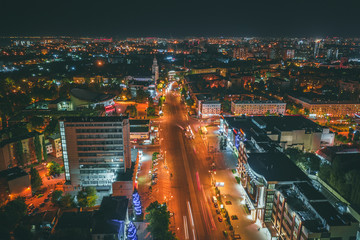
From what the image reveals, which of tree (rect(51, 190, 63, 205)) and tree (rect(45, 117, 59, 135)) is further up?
tree (rect(45, 117, 59, 135))

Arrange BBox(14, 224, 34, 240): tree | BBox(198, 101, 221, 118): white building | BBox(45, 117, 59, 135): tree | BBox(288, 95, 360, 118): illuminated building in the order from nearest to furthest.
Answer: BBox(14, 224, 34, 240): tree
BBox(45, 117, 59, 135): tree
BBox(198, 101, 221, 118): white building
BBox(288, 95, 360, 118): illuminated building

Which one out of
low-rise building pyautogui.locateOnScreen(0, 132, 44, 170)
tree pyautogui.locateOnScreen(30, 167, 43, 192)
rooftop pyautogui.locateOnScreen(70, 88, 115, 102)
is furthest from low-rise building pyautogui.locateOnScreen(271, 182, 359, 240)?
rooftop pyautogui.locateOnScreen(70, 88, 115, 102)

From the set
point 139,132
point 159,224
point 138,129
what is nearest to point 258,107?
point 138,129

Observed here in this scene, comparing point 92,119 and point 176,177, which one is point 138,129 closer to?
point 176,177

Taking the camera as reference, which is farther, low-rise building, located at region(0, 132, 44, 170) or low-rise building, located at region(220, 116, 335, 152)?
low-rise building, located at region(220, 116, 335, 152)

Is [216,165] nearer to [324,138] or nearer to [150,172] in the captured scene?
[150,172]

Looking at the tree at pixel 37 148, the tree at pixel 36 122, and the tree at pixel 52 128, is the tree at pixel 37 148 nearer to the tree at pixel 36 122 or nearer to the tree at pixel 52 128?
the tree at pixel 52 128

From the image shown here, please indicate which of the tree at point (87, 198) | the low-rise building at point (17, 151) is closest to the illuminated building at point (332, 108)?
the tree at point (87, 198)

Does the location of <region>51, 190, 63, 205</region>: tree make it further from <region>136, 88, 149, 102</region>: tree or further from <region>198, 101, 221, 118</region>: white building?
<region>136, 88, 149, 102</region>: tree
